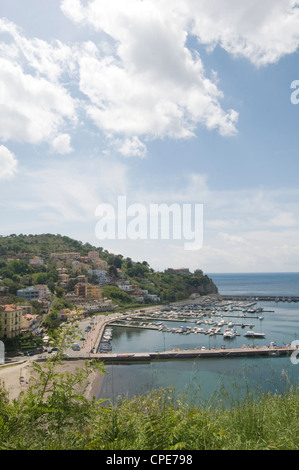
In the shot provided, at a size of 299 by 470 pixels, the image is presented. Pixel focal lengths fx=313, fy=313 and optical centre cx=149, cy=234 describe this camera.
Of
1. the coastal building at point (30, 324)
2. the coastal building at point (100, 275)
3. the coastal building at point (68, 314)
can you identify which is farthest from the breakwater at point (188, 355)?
the coastal building at point (100, 275)

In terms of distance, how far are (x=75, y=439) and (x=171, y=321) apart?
2975 cm

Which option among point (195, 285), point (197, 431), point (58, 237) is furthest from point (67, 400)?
point (58, 237)

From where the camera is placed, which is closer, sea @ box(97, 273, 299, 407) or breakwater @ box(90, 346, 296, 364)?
sea @ box(97, 273, 299, 407)

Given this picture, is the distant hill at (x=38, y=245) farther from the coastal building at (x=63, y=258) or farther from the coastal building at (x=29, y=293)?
the coastal building at (x=29, y=293)

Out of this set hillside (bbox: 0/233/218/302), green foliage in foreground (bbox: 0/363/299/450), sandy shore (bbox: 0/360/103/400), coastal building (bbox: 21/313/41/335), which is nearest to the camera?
green foliage in foreground (bbox: 0/363/299/450)

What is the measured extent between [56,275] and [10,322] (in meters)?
18.7

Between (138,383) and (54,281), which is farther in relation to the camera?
(54,281)

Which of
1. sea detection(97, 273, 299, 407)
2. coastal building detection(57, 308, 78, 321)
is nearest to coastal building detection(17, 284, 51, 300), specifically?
coastal building detection(57, 308, 78, 321)

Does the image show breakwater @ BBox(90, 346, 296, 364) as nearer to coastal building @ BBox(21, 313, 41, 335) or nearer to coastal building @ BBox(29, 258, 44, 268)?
coastal building @ BBox(21, 313, 41, 335)

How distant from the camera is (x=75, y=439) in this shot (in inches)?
78.1

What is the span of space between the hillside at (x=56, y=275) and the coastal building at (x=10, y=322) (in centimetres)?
1072

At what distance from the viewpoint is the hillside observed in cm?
3334

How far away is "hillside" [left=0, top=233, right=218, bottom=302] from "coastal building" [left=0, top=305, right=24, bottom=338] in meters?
10.7
